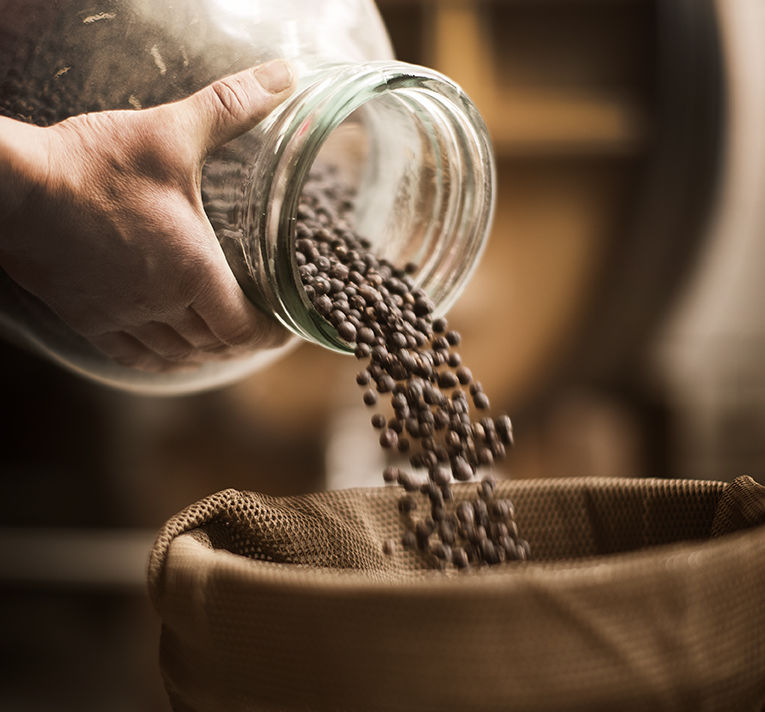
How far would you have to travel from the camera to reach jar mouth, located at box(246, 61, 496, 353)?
48 cm

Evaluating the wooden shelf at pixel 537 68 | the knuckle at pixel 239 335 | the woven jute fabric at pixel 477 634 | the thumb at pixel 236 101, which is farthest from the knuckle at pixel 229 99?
the wooden shelf at pixel 537 68

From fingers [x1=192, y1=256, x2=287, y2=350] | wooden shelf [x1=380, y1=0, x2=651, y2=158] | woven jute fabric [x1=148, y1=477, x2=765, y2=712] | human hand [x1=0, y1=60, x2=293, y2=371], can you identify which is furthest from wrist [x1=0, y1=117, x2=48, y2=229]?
wooden shelf [x1=380, y1=0, x2=651, y2=158]

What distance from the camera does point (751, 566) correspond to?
29 centimetres

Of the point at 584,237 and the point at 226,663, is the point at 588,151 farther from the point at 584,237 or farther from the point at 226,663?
the point at 226,663

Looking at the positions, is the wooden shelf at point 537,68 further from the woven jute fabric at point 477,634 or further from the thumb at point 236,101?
the woven jute fabric at point 477,634

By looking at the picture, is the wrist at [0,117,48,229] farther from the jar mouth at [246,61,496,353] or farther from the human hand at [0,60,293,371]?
the jar mouth at [246,61,496,353]

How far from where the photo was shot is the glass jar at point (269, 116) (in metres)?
0.48

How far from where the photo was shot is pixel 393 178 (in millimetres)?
648

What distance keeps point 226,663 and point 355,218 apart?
411mm

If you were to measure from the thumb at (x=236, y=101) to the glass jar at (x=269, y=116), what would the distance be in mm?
14

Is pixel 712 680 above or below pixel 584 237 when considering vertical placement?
above

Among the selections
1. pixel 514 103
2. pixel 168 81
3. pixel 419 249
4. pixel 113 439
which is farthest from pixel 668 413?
pixel 168 81

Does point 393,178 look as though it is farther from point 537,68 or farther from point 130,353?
point 537,68

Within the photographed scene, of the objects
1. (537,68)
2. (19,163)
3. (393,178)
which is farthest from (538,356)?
Answer: (19,163)
